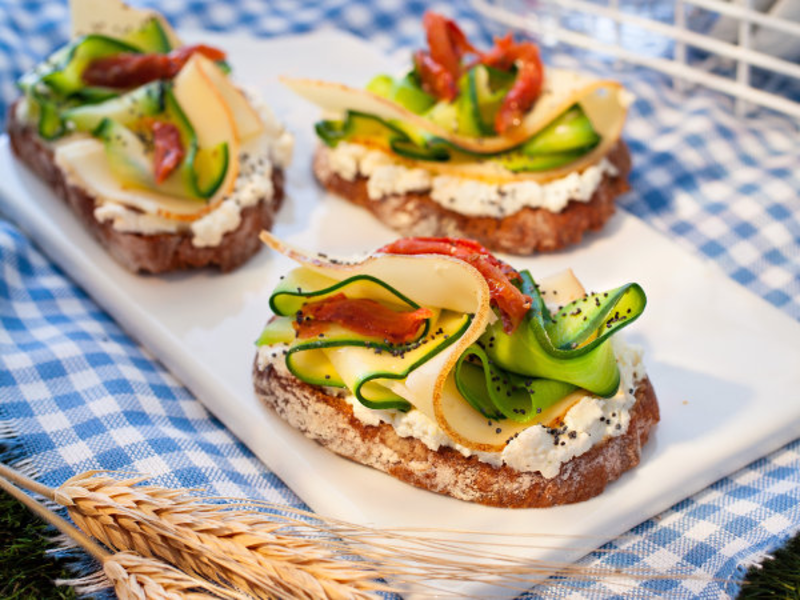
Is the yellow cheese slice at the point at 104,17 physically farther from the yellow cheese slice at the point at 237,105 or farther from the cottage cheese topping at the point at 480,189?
the cottage cheese topping at the point at 480,189

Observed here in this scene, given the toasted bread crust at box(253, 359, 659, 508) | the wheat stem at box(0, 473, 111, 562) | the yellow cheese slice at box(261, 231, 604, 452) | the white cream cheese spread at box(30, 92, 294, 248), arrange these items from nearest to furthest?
the wheat stem at box(0, 473, 111, 562) < the yellow cheese slice at box(261, 231, 604, 452) < the toasted bread crust at box(253, 359, 659, 508) < the white cream cheese spread at box(30, 92, 294, 248)

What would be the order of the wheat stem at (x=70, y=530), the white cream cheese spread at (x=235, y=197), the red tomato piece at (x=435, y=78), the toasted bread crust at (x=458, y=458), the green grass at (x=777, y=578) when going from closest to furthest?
the wheat stem at (x=70, y=530), the green grass at (x=777, y=578), the toasted bread crust at (x=458, y=458), the white cream cheese spread at (x=235, y=197), the red tomato piece at (x=435, y=78)

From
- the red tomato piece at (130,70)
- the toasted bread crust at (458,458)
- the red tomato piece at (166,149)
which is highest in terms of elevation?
the red tomato piece at (130,70)

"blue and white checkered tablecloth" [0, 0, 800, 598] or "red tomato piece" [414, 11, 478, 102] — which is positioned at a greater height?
"red tomato piece" [414, 11, 478, 102]

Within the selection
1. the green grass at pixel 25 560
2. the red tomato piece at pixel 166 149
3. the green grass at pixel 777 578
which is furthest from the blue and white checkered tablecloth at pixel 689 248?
the red tomato piece at pixel 166 149

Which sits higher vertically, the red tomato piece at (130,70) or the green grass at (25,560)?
the red tomato piece at (130,70)

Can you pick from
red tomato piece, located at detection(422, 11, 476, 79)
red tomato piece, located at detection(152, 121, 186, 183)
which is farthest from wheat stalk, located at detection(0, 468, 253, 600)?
red tomato piece, located at detection(422, 11, 476, 79)

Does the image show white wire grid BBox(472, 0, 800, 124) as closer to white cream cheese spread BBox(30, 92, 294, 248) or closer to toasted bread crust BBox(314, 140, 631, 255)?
toasted bread crust BBox(314, 140, 631, 255)

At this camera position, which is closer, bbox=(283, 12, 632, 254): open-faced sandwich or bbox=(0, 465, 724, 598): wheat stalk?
bbox=(0, 465, 724, 598): wheat stalk
